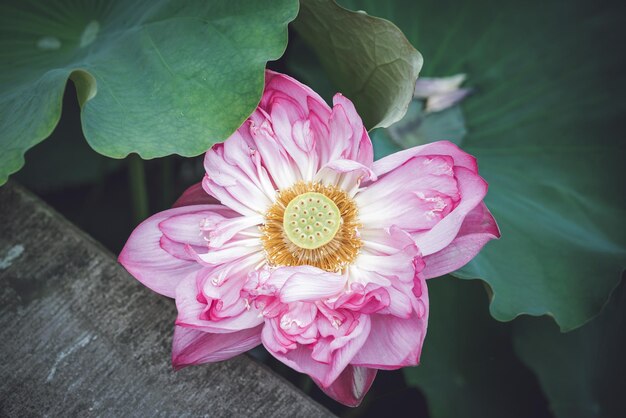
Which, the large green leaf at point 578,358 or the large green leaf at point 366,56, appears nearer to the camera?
the large green leaf at point 366,56

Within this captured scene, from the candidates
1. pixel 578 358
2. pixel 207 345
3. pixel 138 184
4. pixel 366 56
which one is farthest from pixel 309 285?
pixel 578 358

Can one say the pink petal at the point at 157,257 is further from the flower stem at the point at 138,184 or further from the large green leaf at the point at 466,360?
the large green leaf at the point at 466,360

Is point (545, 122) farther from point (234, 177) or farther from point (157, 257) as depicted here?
point (157, 257)

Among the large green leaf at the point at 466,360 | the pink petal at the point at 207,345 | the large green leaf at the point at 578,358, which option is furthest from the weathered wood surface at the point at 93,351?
the large green leaf at the point at 578,358

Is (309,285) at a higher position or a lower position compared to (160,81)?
lower

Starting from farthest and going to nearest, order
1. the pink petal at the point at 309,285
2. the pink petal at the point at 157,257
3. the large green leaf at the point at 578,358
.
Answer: the large green leaf at the point at 578,358
the pink petal at the point at 157,257
the pink petal at the point at 309,285

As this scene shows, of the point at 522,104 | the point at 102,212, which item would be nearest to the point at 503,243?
the point at 522,104
